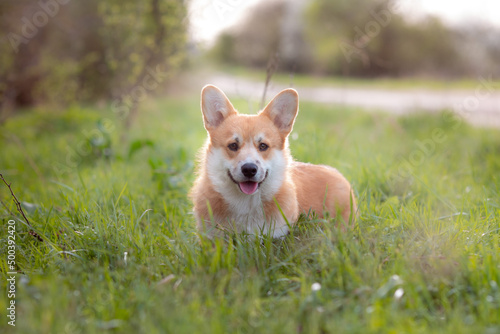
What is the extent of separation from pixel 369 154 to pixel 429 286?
3054 mm

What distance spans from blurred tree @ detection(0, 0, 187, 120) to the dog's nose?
14.1ft

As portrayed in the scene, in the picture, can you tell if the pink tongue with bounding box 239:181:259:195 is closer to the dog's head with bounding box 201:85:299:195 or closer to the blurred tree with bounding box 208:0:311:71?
the dog's head with bounding box 201:85:299:195

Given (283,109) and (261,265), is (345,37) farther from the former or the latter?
(261,265)

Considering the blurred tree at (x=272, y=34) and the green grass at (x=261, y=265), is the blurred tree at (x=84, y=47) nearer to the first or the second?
the green grass at (x=261, y=265)

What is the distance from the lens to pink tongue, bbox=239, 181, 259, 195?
2982mm

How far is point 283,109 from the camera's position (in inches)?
133

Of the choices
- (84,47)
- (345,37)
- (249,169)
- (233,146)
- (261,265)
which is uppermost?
(345,37)

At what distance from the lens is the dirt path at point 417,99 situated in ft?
25.3

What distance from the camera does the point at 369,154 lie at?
519cm

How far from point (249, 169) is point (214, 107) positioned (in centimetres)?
76

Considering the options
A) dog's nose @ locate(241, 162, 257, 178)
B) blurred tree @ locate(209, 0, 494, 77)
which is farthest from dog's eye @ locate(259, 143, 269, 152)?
blurred tree @ locate(209, 0, 494, 77)

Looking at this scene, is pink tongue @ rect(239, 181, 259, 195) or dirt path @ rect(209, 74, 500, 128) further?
dirt path @ rect(209, 74, 500, 128)

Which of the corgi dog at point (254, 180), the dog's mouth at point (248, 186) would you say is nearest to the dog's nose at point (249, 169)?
the corgi dog at point (254, 180)

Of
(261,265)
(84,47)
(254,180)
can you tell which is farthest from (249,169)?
(84,47)
